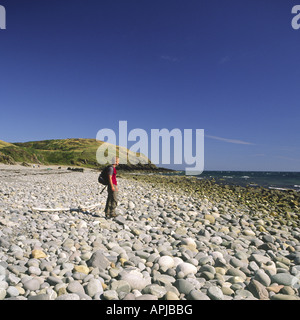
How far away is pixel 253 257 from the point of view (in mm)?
5137

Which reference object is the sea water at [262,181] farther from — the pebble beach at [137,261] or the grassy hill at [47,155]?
the grassy hill at [47,155]

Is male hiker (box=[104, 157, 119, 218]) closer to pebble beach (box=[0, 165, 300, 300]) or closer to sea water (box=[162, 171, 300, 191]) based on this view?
pebble beach (box=[0, 165, 300, 300])

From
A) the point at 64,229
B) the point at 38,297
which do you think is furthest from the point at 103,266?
the point at 64,229

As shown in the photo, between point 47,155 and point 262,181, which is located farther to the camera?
point 47,155

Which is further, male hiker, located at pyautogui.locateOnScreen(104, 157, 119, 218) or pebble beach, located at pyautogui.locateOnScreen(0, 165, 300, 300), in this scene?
male hiker, located at pyautogui.locateOnScreen(104, 157, 119, 218)

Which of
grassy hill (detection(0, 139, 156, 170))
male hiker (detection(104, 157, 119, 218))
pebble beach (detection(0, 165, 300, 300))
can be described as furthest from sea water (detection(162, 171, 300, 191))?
grassy hill (detection(0, 139, 156, 170))

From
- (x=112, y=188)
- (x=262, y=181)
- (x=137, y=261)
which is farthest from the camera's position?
(x=262, y=181)

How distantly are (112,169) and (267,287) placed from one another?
5.64m

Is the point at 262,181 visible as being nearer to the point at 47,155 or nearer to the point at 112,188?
the point at 112,188

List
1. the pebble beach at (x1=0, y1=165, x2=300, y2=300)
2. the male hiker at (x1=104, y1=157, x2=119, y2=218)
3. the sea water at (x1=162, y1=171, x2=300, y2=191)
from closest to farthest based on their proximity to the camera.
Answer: the pebble beach at (x1=0, y1=165, x2=300, y2=300) < the male hiker at (x1=104, y1=157, x2=119, y2=218) < the sea water at (x1=162, y1=171, x2=300, y2=191)

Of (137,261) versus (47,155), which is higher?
(47,155)

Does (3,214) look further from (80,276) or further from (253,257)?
(253,257)

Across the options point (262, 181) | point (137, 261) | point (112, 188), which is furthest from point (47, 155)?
point (137, 261)

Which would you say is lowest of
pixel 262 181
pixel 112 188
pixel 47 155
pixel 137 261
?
pixel 262 181
